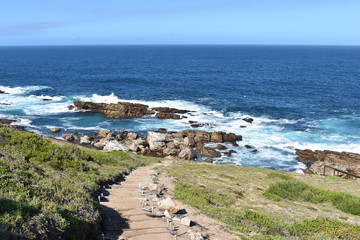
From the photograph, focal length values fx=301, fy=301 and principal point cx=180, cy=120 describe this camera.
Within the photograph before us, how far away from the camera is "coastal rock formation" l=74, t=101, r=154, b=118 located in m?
62.5

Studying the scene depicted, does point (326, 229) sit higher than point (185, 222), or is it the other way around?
point (185, 222)

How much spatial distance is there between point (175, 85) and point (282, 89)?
31.4 metres

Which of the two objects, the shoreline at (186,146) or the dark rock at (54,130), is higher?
the dark rock at (54,130)

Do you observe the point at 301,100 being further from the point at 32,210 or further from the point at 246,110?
the point at 32,210

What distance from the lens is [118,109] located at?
208ft

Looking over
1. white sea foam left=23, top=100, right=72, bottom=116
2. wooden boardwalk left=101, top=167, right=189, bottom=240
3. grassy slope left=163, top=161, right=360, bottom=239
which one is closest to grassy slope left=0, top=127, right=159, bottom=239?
wooden boardwalk left=101, top=167, right=189, bottom=240

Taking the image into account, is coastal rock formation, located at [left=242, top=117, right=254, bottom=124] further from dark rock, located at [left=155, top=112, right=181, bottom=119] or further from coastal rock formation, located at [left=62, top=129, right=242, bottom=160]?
dark rock, located at [left=155, top=112, right=181, bottom=119]

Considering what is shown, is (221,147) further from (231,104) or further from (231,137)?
(231,104)

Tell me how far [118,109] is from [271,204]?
160 feet

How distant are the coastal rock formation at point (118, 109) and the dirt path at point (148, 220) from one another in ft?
152

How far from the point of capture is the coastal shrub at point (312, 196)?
781 inches

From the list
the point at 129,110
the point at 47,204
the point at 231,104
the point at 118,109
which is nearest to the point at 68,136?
the point at 118,109

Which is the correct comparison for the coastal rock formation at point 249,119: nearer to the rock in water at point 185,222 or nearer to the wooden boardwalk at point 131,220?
the wooden boardwalk at point 131,220

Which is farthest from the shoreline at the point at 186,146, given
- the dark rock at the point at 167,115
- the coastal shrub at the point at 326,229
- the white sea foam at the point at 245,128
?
the coastal shrub at the point at 326,229
